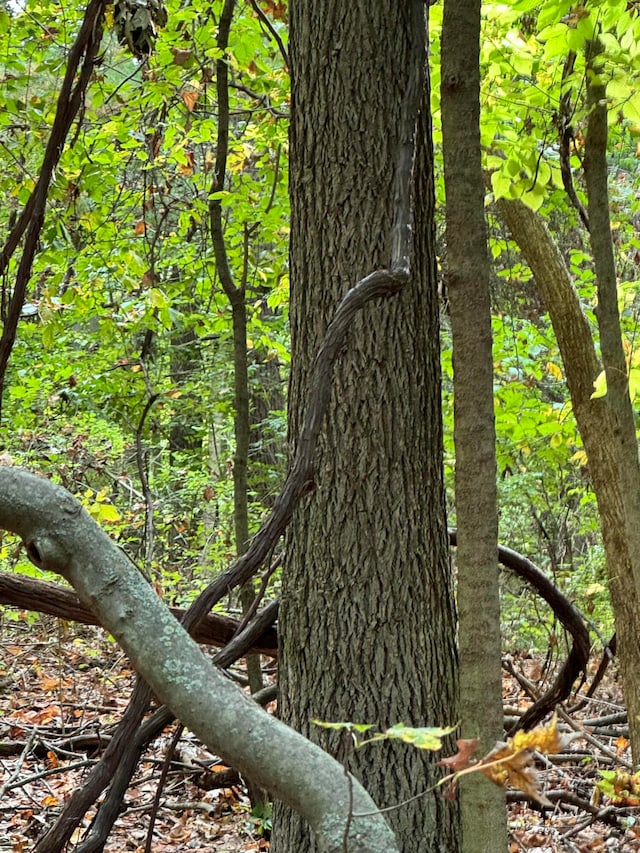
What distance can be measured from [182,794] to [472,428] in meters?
3.10

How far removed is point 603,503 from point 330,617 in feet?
10.2

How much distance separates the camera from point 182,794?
4328mm

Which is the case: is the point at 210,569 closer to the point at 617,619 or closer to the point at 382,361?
the point at 617,619

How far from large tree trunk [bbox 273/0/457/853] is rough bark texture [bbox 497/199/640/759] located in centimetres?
247

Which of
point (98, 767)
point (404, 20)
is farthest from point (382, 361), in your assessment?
point (98, 767)

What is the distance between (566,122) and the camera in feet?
13.3

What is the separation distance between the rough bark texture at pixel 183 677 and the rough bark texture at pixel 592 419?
3.60 meters

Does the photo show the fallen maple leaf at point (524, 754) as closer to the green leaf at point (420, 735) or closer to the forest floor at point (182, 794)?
the green leaf at point (420, 735)

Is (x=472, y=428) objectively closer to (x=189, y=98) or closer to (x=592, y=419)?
(x=592, y=419)

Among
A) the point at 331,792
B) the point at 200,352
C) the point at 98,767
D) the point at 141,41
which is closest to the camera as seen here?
the point at 331,792

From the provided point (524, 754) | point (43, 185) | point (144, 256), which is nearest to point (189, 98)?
point (144, 256)

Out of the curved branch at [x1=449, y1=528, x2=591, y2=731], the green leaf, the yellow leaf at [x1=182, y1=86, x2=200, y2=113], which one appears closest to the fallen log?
the curved branch at [x1=449, y1=528, x2=591, y2=731]

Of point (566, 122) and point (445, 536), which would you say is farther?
point (566, 122)

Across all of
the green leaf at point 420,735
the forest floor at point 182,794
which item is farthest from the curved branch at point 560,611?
the green leaf at point 420,735
